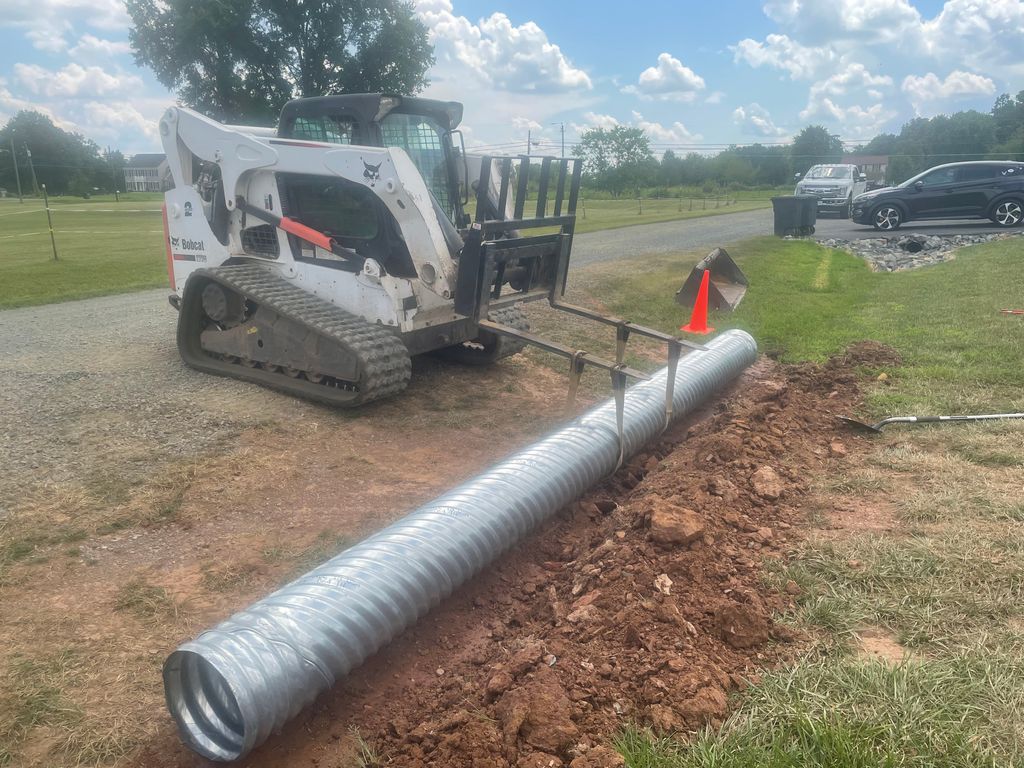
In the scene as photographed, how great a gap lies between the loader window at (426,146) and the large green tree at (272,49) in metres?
29.0

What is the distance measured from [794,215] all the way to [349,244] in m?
16.8

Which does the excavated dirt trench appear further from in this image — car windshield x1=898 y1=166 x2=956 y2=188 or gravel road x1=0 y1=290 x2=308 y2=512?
car windshield x1=898 y1=166 x2=956 y2=188

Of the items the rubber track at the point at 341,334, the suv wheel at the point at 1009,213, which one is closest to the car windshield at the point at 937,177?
the suv wheel at the point at 1009,213

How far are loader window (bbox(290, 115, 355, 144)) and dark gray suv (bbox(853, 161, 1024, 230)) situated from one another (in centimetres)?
1862

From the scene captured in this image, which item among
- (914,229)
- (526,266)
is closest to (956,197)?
(914,229)

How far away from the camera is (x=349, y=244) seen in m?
7.04

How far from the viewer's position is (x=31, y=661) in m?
3.46

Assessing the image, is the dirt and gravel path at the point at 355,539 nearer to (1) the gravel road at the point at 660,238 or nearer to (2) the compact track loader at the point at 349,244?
(2) the compact track loader at the point at 349,244

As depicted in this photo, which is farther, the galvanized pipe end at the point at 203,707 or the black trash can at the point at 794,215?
the black trash can at the point at 794,215

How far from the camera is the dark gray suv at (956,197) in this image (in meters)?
20.6

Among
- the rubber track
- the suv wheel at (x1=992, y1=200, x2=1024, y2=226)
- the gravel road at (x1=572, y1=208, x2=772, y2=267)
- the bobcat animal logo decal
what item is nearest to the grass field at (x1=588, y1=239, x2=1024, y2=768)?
the rubber track

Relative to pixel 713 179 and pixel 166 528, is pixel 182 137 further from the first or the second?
pixel 713 179

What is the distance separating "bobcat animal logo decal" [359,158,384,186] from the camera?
644cm

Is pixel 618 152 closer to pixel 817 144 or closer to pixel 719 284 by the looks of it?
pixel 817 144
